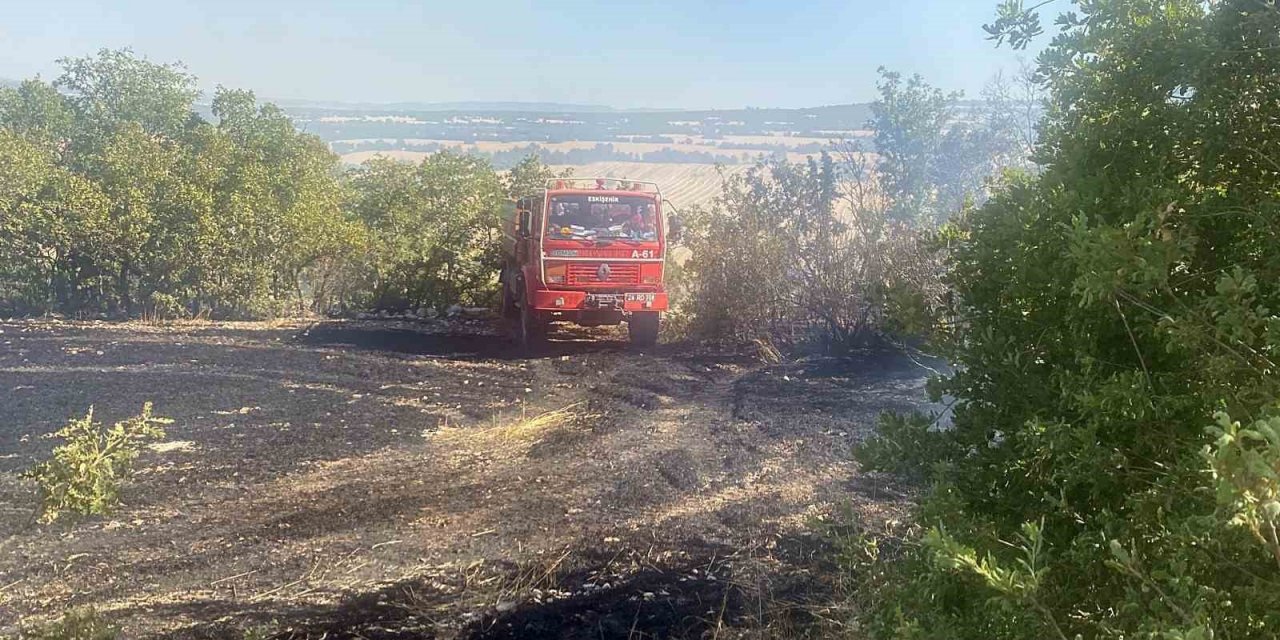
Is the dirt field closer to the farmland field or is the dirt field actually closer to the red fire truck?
the red fire truck

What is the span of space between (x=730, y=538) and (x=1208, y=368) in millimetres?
4408

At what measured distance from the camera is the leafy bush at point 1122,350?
2.19 meters

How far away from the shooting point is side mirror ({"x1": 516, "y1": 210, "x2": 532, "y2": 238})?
582 inches

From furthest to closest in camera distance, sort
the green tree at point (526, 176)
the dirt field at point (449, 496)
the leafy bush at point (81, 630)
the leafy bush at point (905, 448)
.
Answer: the green tree at point (526, 176)
the dirt field at point (449, 496)
the leafy bush at point (81, 630)
the leafy bush at point (905, 448)

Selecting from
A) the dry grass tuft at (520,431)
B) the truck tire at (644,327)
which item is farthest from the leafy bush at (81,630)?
the truck tire at (644,327)

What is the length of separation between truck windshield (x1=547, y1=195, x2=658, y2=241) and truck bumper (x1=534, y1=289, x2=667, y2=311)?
82 centimetres

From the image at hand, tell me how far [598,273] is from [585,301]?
45cm

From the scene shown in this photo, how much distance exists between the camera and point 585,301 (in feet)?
46.0

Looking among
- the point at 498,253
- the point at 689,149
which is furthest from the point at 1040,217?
the point at 689,149

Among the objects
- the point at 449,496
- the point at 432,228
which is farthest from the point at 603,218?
the point at 449,496

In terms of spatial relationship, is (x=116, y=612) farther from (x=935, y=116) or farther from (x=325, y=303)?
(x=935, y=116)

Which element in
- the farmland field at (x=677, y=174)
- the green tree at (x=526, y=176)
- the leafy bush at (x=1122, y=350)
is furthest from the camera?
the green tree at (x=526, y=176)

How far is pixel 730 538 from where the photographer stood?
6.45 meters

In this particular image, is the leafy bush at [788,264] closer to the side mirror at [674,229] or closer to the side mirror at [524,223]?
the side mirror at [674,229]
